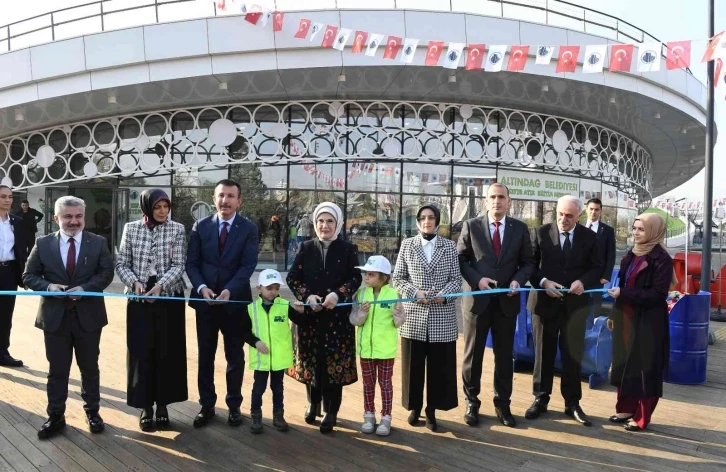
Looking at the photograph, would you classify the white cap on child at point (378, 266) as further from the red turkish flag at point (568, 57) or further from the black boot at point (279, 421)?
the red turkish flag at point (568, 57)

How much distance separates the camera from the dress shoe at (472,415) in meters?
3.95

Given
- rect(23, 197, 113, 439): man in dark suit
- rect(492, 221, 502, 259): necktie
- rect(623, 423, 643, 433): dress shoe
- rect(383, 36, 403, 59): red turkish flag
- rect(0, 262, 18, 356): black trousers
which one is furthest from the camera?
rect(383, 36, 403, 59): red turkish flag

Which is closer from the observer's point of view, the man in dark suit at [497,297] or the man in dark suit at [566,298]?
the man in dark suit at [497,297]

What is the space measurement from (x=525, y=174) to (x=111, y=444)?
Answer: 12115 millimetres

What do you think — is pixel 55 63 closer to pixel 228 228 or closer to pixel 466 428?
pixel 228 228

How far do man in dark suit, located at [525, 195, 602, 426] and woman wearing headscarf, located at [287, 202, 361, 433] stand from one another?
1.62 m

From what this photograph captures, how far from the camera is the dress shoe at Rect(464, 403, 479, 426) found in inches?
155

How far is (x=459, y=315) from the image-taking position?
340 inches

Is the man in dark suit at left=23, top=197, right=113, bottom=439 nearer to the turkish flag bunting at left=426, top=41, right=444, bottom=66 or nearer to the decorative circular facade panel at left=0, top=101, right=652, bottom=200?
the turkish flag bunting at left=426, top=41, right=444, bottom=66

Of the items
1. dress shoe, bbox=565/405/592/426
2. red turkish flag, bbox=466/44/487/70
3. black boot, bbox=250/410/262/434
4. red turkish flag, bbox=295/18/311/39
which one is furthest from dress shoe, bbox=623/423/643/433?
red turkish flag, bbox=295/18/311/39

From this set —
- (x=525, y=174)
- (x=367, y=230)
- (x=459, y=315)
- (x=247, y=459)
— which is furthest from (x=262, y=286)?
(x=525, y=174)

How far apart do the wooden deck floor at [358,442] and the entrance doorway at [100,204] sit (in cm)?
896

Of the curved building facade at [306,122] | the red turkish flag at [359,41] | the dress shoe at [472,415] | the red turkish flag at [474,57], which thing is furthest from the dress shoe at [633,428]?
the curved building facade at [306,122]

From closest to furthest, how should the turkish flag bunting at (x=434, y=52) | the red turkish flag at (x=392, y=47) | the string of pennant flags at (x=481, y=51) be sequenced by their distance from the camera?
the string of pennant flags at (x=481, y=51)
the turkish flag bunting at (x=434, y=52)
the red turkish flag at (x=392, y=47)
